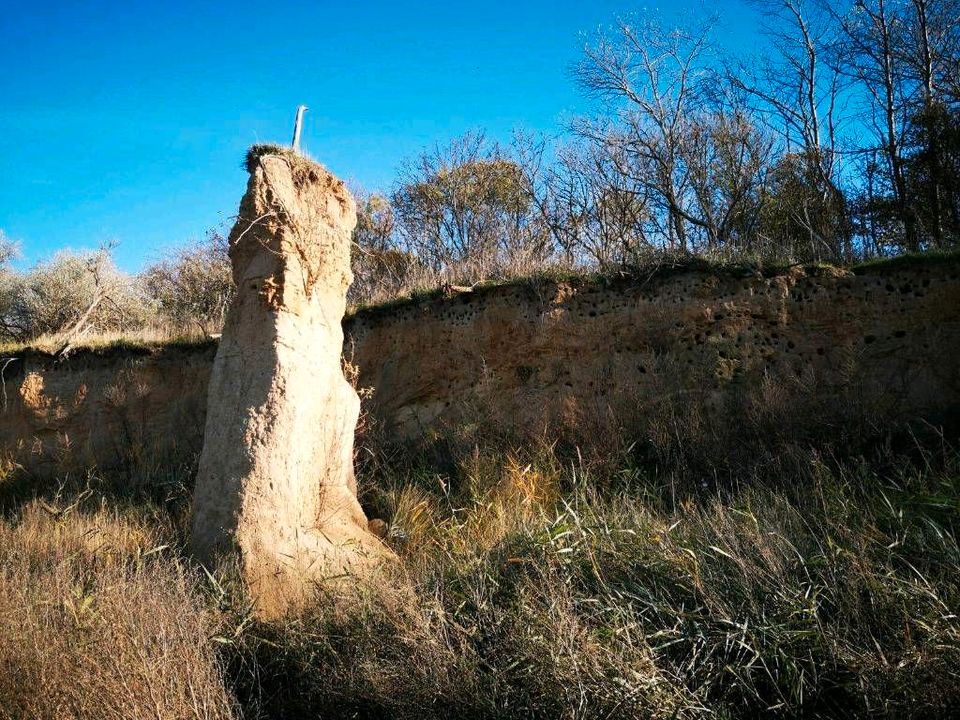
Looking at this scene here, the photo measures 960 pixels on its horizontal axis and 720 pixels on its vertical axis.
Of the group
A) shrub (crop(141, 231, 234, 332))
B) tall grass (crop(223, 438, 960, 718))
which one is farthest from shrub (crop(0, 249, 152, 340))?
tall grass (crop(223, 438, 960, 718))

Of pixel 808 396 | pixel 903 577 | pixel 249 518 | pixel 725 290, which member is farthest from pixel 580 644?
pixel 725 290

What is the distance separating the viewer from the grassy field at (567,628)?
10.8ft

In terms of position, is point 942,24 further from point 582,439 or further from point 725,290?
point 582,439

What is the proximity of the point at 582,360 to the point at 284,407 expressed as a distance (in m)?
4.91

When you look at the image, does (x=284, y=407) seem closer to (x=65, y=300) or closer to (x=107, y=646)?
(x=107, y=646)

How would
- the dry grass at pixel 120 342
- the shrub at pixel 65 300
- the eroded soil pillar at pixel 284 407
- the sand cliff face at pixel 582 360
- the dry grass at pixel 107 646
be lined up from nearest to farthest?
the dry grass at pixel 107 646
the eroded soil pillar at pixel 284 407
the sand cliff face at pixel 582 360
the dry grass at pixel 120 342
the shrub at pixel 65 300

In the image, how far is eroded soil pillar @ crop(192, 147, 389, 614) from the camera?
5.46 metres

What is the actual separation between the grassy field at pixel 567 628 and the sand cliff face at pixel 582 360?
310 cm

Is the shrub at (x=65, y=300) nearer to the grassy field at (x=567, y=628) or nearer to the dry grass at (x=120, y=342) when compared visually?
the dry grass at (x=120, y=342)

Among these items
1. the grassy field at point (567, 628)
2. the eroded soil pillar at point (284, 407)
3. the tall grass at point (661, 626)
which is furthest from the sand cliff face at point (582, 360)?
the tall grass at point (661, 626)

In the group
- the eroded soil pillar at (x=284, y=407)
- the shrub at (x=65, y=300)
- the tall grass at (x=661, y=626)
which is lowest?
the tall grass at (x=661, y=626)

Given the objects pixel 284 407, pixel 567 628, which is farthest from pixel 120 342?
pixel 567 628

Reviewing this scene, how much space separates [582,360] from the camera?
378 inches

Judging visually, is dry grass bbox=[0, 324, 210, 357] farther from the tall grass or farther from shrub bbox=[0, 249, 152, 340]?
the tall grass
